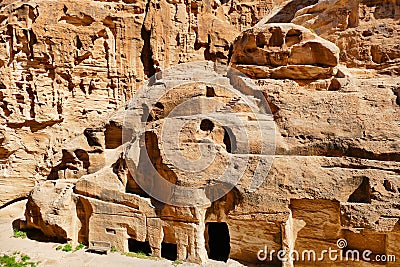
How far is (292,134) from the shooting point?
28.1 ft

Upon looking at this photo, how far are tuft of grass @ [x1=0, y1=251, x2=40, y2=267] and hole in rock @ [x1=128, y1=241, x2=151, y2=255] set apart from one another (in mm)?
2660

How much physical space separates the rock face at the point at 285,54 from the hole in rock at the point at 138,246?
7.17 m

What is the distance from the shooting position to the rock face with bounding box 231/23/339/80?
11422 mm

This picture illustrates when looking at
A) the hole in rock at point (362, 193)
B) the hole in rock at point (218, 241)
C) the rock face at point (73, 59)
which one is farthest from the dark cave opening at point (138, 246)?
the hole in rock at point (362, 193)

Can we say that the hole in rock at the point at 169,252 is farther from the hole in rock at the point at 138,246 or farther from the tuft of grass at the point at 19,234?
the tuft of grass at the point at 19,234

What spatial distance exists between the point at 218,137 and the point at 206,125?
0.53m

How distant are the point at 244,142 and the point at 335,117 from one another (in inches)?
99.8

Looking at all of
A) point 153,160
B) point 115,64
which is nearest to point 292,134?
point 153,160

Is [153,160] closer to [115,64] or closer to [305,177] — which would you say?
[305,177]

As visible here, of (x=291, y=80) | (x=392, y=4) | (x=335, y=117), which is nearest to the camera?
(x=335, y=117)

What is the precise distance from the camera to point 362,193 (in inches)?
298

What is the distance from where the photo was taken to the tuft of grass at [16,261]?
9.00 m

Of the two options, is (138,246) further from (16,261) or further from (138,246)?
(16,261)

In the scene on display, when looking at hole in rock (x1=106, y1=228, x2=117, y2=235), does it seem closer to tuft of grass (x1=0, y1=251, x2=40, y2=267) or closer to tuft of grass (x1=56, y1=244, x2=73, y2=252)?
tuft of grass (x1=56, y1=244, x2=73, y2=252)
